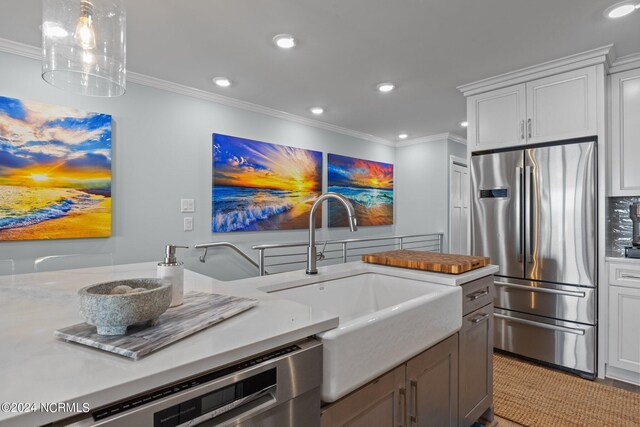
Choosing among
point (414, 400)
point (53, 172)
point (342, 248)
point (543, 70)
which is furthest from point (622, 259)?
point (53, 172)

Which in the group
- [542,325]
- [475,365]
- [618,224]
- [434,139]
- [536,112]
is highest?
[434,139]

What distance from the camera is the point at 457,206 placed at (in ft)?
16.6

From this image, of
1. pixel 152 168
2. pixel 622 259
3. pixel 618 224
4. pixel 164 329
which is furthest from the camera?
pixel 152 168

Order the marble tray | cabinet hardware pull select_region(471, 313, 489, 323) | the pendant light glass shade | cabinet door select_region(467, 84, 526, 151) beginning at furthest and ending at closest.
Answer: cabinet door select_region(467, 84, 526, 151), cabinet hardware pull select_region(471, 313, 489, 323), the pendant light glass shade, the marble tray

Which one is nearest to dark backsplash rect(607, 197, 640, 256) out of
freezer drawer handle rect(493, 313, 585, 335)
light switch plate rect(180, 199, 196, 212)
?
freezer drawer handle rect(493, 313, 585, 335)

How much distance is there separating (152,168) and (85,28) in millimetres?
1723

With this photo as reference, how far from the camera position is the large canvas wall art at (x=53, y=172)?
2240mm

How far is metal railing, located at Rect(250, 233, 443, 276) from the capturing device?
11.8 feet

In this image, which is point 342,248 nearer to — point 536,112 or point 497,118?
point 497,118

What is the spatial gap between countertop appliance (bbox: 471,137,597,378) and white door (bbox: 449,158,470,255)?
198 centimetres

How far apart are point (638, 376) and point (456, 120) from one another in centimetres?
299

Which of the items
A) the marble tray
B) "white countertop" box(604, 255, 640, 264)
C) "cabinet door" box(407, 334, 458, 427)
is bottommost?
"cabinet door" box(407, 334, 458, 427)

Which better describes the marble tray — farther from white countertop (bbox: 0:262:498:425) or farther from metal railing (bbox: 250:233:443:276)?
metal railing (bbox: 250:233:443:276)

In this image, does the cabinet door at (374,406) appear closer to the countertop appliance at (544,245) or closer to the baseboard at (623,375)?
the countertop appliance at (544,245)
